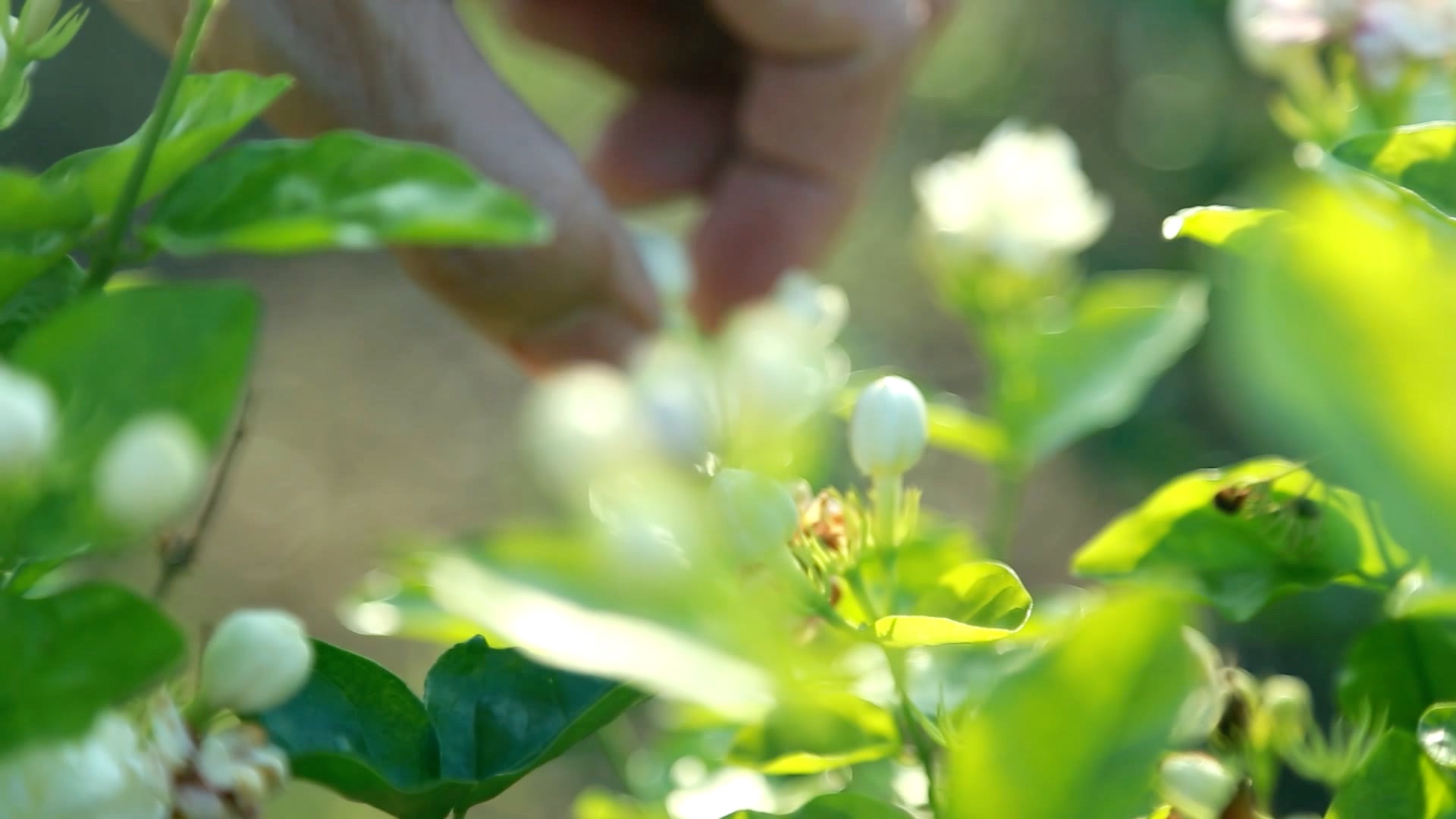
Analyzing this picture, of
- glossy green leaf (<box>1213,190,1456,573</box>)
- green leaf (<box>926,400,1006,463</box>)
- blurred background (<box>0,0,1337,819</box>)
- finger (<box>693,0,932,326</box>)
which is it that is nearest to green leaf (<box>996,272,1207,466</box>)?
green leaf (<box>926,400,1006,463</box>)

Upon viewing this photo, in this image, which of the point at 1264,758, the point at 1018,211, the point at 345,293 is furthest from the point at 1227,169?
the point at 1264,758

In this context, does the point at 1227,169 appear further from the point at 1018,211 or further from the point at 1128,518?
the point at 1128,518

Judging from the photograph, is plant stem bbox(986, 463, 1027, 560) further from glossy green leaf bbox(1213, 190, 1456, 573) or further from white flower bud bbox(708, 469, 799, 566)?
glossy green leaf bbox(1213, 190, 1456, 573)

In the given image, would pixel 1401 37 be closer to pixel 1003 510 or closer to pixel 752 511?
pixel 1003 510

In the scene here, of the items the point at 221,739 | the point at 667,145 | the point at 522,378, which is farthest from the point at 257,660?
the point at 522,378

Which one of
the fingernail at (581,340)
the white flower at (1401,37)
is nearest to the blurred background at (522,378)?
the fingernail at (581,340)

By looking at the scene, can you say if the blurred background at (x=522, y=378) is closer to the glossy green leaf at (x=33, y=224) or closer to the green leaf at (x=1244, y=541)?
the green leaf at (x=1244, y=541)
